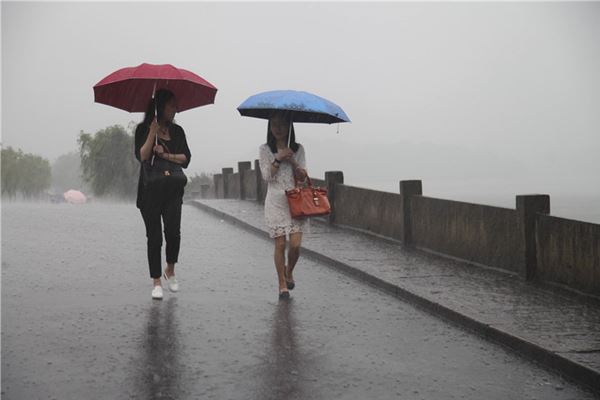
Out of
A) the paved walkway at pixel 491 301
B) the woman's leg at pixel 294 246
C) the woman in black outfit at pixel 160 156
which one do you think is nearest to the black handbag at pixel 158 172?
the woman in black outfit at pixel 160 156

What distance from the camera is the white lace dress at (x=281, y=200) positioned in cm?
857

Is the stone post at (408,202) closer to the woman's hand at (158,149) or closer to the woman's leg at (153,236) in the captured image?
the woman's leg at (153,236)

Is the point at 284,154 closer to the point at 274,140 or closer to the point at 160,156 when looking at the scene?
the point at 274,140

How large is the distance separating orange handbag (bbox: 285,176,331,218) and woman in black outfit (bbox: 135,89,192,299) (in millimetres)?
1115

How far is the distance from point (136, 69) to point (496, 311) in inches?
162

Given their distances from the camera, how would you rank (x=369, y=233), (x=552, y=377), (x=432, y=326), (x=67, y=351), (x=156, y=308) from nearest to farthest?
(x=552, y=377), (x=67, y=351), (x=432, y=326), (x=156, y=308), (x=369, y=233)

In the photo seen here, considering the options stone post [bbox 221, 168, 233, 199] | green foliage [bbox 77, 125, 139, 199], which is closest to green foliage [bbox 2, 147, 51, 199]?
green foliage [bbox 77, 125, 139, 199]

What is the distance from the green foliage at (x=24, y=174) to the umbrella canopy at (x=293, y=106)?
108609mm

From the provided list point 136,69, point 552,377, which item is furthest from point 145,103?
point 552,377

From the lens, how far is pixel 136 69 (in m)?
8.51

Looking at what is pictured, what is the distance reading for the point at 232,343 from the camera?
669 cm

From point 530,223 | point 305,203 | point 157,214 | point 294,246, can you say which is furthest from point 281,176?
point 530,223

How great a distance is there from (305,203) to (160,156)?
4.88 ft

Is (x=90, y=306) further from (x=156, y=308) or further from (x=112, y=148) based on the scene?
(x=112, y=148)
